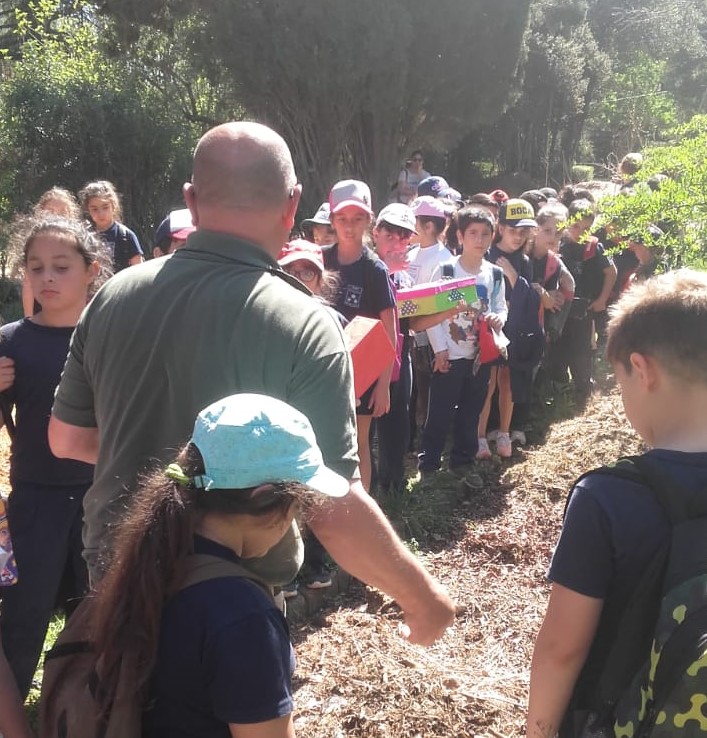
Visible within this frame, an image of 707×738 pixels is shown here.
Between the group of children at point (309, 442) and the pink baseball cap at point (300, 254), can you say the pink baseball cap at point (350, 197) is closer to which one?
the group of children at point (309, 442)

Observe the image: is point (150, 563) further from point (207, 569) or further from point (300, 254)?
point (300, 254)

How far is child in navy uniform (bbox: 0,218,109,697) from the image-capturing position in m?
2.80

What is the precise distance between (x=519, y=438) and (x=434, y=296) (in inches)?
78.3

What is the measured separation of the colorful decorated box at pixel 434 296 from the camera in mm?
4691

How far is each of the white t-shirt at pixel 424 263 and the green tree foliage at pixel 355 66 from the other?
10811 millimetres

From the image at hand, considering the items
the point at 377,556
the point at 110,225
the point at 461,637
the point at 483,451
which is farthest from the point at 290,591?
the point at 110,225

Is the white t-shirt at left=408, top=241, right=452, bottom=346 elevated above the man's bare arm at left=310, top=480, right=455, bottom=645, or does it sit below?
above

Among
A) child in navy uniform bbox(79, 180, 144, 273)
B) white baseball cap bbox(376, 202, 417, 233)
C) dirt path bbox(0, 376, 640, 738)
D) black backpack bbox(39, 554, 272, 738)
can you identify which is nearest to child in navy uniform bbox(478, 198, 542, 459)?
dirt path bbox(0, 376, 640, 738)

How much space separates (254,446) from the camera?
1452 millimetres

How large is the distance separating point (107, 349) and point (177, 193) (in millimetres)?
11022

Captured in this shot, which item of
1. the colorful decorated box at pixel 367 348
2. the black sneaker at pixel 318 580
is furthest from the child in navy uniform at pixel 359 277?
the colorful decorated box at pixel 367 348

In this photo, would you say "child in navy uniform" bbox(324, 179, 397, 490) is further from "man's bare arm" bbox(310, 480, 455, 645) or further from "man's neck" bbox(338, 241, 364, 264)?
"man's bare arm" bbox(310, 480, 455, 645)

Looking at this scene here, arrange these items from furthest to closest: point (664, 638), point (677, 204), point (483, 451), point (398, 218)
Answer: point (483, 451), point (398, 218), point (677, 204), point (664, 638)

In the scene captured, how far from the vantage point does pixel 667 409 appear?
170 centimetres
